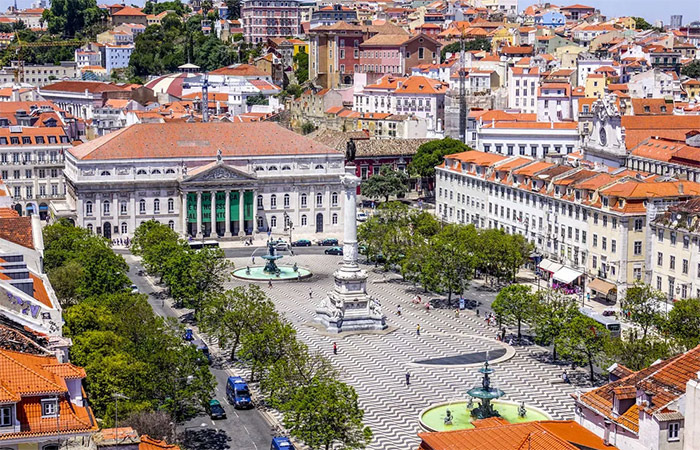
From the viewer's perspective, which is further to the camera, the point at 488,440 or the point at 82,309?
the point at 82,309

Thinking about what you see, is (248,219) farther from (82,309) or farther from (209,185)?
(82,309)


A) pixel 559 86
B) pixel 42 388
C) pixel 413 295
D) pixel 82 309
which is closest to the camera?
pixel 42 388

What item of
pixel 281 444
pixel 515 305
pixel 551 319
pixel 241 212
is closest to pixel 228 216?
pixel 241 212

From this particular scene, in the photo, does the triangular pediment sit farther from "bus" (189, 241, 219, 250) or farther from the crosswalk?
the crosswalk

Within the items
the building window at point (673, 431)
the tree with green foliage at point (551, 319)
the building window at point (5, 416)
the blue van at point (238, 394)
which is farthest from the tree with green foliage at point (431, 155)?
the building window at point (5, 416)

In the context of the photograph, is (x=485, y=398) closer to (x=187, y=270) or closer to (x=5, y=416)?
(x=5, y=416)

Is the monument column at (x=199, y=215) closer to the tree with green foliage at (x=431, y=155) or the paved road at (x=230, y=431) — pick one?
the tree with green foliage at (x=431, y=155)

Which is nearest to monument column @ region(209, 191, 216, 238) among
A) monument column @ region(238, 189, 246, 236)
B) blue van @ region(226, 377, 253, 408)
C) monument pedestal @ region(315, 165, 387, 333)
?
monument column @ region(238, 189, 246, 236)

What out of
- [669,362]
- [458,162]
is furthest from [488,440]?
[458,162]
